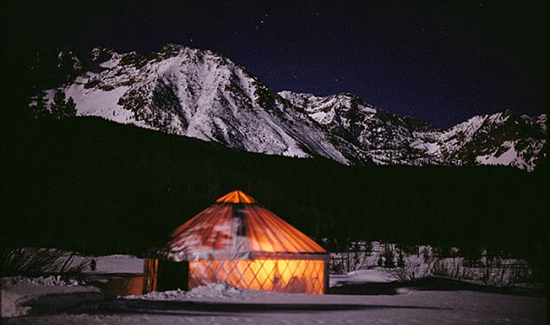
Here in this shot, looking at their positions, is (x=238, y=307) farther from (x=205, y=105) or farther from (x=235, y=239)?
(x=205, y=105)

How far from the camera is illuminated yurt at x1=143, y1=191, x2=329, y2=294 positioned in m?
7.91

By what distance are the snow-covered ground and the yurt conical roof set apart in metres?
1.00

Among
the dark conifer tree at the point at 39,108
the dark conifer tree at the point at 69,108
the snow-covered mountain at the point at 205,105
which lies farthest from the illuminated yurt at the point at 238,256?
the snow-covered mountain at the point at 205,105

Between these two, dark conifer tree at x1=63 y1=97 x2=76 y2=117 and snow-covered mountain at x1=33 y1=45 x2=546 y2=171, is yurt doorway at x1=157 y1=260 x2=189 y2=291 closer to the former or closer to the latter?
dark conifer tree at x1=63 y1=97 x2=76 y2=117

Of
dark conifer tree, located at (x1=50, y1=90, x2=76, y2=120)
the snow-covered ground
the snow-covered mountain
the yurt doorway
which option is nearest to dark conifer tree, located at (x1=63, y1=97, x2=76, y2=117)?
dark conifer tree, located at (x1=50, y1=90, x2=76, y2=120)

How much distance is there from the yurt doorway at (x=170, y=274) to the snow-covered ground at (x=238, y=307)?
1609 mm

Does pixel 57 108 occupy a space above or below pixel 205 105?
below

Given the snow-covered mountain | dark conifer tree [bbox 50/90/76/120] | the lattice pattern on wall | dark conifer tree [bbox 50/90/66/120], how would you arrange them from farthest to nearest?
1. the snow-covered mountain
2. dark conifer tree [bbox 50/90/76/120]
3. dark conifer tree [bbox 50/90/66/120]
4. the lattice pattern on wall

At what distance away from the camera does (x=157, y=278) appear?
8.58m

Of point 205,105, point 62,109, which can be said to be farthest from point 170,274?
point 205,105

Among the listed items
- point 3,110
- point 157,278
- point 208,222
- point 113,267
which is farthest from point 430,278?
point 3,110

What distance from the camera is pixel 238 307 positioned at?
216 inches

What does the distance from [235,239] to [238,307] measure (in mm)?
2715

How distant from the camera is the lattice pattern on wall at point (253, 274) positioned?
7883 millimetres
